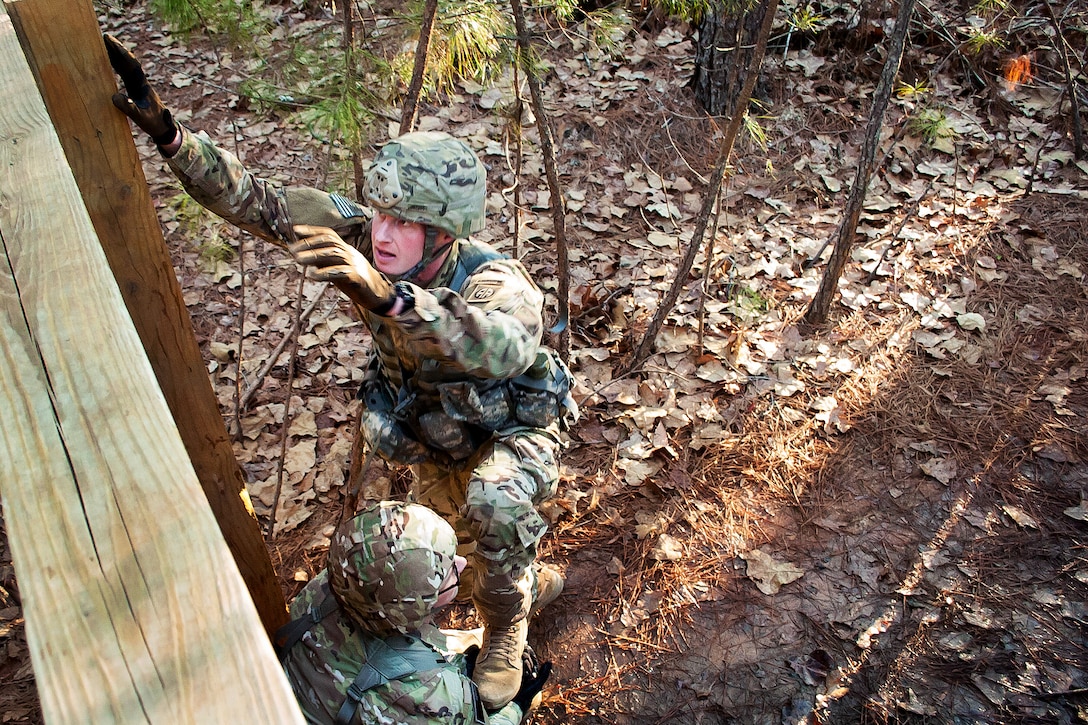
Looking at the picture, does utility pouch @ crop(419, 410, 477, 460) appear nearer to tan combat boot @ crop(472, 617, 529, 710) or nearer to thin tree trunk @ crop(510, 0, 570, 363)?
thin tree trunk @ crop(510, 0, 570, 363)

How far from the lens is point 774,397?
4621 millimetres

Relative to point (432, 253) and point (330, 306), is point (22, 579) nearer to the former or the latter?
point (432, 253)

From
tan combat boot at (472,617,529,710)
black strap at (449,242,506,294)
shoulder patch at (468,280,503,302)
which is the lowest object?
tan combat boot at (472,617,529,710)

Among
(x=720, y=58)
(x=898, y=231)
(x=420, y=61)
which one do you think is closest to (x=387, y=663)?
(x=420, y=61)

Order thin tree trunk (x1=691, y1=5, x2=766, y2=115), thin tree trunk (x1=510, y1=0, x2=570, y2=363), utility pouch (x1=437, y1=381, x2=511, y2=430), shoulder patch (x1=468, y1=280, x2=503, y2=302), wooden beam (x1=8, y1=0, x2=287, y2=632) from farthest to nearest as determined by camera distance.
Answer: thin tree trunk (x1=691, y1=5, x2=766, y2=115) < thin tree trunk (x1=510, y1=0, x2=570, y2=363) < utility pouch (x1=437, y1=381, x2=511, y2=430) < shoulder patch (x1=468, y1=280, x2=503, y2=302) < wooden beam (x1=8, y1=0, x2=287, y2=632)

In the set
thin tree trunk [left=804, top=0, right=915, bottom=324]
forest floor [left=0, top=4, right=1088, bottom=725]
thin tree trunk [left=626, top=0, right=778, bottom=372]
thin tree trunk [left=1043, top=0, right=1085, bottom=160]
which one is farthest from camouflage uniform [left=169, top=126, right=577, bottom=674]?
thin tree trunk [left=1043, top=0, right=1085, bottom=160]

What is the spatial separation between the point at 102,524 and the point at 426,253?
5.93 feet

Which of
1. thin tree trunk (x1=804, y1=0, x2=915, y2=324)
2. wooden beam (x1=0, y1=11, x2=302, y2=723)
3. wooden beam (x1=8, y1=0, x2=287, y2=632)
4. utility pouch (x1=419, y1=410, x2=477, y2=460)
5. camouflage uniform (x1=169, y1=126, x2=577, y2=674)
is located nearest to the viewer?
wooden beam (x1=0, y1=11, x2=302, y2=723)

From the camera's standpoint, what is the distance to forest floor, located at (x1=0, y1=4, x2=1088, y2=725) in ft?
11.6

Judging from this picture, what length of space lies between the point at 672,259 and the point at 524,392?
2654 millimetres

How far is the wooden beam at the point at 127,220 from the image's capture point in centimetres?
199

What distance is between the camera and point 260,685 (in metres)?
1.00

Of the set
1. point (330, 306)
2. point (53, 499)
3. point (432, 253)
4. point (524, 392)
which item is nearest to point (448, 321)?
point (432, 253)

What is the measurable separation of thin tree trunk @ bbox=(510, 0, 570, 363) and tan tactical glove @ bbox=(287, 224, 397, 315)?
52.6 inches
